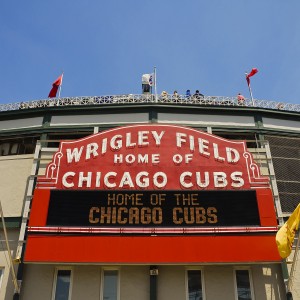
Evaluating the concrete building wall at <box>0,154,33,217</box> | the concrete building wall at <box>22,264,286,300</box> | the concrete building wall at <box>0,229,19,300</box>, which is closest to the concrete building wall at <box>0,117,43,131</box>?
the concrete building wall at <box>0,154,33,217</box>

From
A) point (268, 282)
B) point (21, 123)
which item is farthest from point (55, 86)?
point (268, 282)

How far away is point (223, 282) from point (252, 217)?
9.52 feet

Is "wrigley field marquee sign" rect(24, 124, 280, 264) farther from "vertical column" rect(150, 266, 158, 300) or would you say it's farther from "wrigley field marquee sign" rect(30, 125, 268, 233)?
"vertical column" rect(150, 266, 158, 300)

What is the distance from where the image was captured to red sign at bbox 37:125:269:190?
1686cm

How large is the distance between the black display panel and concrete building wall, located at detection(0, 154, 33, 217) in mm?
2717

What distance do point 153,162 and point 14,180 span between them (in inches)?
275

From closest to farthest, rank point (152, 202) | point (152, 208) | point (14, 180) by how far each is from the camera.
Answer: point (152, 208) → point (152, 202) → point (14, 180)

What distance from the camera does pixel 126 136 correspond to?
60.4 ft

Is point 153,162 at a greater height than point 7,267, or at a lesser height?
greater

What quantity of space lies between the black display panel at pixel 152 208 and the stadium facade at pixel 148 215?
0.04 m

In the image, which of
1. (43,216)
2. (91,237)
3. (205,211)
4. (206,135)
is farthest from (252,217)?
(43,216)

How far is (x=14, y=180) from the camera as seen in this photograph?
1886cm

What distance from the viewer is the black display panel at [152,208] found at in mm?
15695

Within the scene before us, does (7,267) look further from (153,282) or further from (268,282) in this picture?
(268,282)
